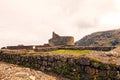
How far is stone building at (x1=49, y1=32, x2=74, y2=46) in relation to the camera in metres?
40.9

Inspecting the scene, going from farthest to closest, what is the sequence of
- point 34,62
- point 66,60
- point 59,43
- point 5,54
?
1. point 59,43
2. point 5,54
3. point 34,62
4. point 66,60

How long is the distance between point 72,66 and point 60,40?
A: 29996mm

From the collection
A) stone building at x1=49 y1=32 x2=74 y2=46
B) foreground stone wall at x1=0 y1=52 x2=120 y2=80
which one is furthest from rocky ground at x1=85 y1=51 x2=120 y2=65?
stone building at x1=49 y1=32 x2=74 y2=46

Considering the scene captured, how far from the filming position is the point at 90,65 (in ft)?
36.7

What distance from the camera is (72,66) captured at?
1188cm

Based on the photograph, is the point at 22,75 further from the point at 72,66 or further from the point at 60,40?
the point at 60,40

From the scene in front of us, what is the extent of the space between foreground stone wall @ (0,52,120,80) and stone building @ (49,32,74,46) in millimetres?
26616

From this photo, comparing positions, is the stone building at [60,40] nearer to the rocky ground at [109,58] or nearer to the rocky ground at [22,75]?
the rocky ground at [109,58]

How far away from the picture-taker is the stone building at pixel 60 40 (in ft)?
134

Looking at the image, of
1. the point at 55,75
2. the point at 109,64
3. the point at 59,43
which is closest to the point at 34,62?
the point at 55,75

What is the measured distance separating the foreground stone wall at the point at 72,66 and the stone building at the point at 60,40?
2662 centimetres

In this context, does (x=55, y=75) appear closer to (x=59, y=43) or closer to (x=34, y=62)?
(x=34, y=62)

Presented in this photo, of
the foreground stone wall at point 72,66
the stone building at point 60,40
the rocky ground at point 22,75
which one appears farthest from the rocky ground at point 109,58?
the stone building at point 60,40

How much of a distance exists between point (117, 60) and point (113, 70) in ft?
3.83
